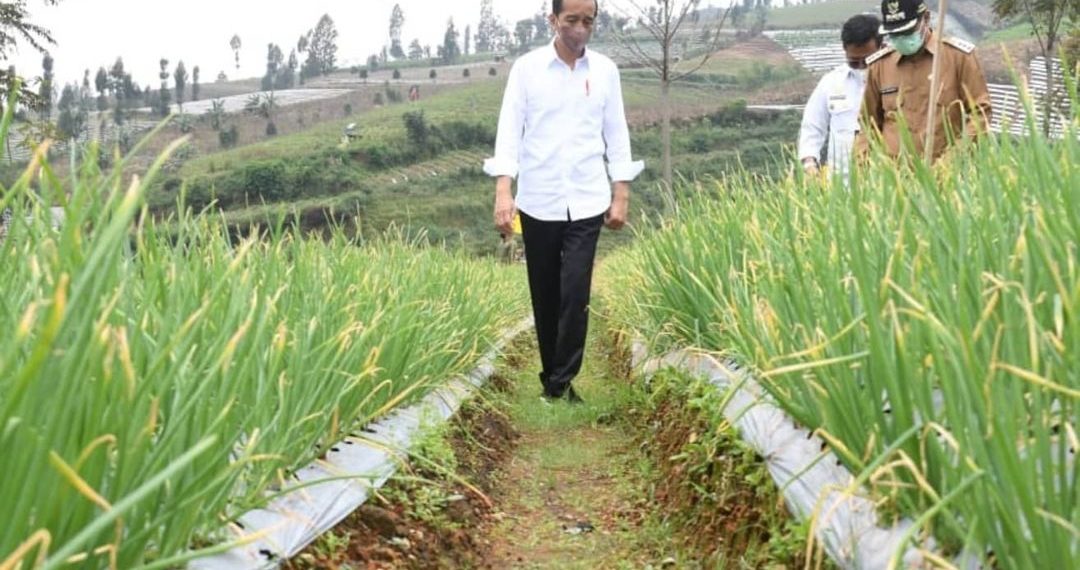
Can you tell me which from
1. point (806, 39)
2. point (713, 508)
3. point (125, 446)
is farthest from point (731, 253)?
→ point (806, 39)

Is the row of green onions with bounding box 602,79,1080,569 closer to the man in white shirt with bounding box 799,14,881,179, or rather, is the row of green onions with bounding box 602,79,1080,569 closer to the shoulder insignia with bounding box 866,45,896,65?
the shoulder insignia with bounding box 866,45,896,65

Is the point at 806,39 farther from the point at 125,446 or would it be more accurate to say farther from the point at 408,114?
the point at 125,446

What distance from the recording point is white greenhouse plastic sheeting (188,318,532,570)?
1473 millimetres

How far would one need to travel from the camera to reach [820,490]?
5.28 feet

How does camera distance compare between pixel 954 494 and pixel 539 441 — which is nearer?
pixel 954 494

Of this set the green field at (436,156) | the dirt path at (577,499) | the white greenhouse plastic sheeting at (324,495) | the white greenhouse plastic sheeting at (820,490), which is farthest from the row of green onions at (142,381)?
the green field at (436,156)

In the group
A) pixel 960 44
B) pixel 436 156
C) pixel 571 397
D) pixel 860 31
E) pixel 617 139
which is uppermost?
pixel 860 31

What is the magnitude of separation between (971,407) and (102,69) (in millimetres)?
116928

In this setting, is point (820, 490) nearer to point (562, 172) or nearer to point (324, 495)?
point (324, 495)

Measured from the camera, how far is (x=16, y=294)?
1.55 metres

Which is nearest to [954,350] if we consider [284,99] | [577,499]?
[577,499]

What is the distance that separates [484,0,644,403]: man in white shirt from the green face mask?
108 centimetres

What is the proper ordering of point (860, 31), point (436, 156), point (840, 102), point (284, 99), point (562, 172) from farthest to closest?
point (284, 99) < point (436, 156) < point (840, 102) < point (860, 31) < point (562, 172)

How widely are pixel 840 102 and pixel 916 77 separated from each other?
802 mm
